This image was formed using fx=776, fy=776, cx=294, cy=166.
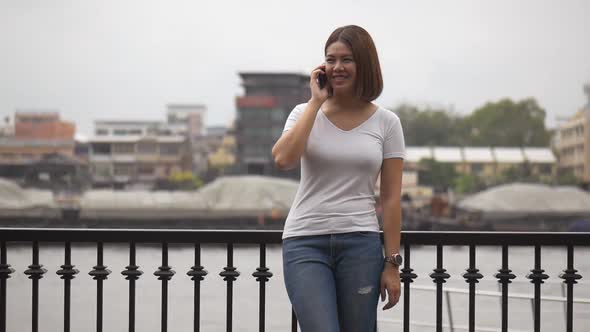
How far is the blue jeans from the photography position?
1.71 m

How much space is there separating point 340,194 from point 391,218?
16 centimetres

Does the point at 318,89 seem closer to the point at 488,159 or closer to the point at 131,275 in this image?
the point at 131,275

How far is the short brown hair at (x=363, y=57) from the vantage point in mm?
1744

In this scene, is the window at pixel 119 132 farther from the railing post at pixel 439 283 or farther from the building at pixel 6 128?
the railing post at pixel 439 283

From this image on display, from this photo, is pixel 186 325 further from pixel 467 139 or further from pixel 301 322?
pixel 467 139

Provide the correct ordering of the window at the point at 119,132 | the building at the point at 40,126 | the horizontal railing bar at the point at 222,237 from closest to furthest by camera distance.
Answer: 1. the horizontal railing bar at the point at 222,237
2. the building at the point at 40,126
3. the window at the point at 119,132

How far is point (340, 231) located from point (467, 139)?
2382 inches

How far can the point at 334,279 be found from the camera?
1779 mm

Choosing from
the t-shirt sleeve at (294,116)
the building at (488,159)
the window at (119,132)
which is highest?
the window at (119,132)

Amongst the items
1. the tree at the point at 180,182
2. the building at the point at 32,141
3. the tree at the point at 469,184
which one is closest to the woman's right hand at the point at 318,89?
the tree at the point at 469,184

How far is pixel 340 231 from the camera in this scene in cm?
174

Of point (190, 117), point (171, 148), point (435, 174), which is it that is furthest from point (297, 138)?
point (190, 117)

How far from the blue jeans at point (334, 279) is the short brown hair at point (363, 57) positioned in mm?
332

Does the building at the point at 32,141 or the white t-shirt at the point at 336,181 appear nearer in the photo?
the white t-shirt at the point at 336,181
